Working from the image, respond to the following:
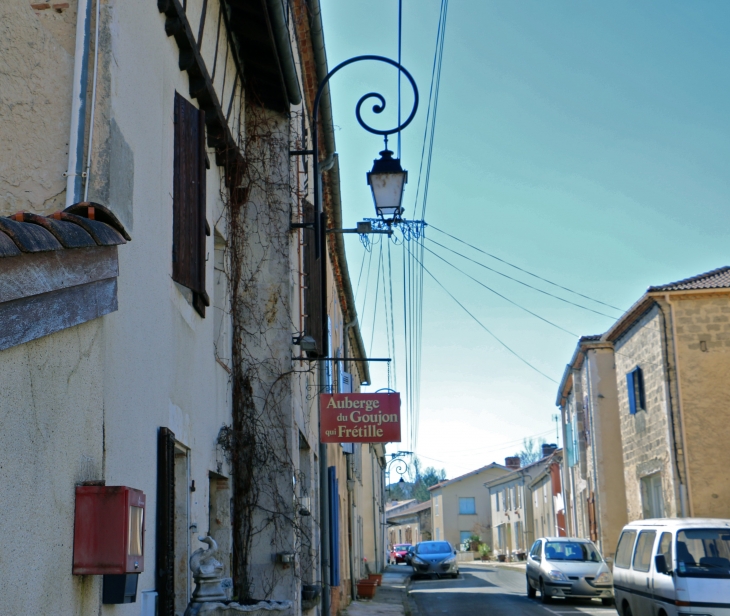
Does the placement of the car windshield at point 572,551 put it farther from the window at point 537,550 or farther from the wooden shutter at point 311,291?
the wooden shutter at point 311,291

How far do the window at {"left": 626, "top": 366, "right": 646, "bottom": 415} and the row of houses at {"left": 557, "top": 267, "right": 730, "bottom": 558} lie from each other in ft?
0.08

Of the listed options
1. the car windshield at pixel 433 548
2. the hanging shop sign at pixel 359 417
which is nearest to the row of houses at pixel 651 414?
the car windshield at pixel 433 548

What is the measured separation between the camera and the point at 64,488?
345 centimetres

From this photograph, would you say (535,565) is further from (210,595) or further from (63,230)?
(63,230)

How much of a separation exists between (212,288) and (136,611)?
12.0ft

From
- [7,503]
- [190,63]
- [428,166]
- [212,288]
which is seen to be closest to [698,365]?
[428,166]

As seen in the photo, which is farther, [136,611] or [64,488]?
[136,611]

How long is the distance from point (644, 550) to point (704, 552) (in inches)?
47.2

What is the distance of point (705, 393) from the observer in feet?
61.1

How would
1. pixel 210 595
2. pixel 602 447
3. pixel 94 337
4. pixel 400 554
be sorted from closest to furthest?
pixel 94 337 < pixel 210 595 < pixel 602 447 < pixel 400 554

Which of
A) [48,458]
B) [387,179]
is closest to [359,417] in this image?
[387,179]

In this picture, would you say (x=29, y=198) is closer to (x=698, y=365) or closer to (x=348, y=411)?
(x=348, y=411)

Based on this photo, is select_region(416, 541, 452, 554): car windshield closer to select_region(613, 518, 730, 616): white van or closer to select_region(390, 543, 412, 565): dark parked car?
select_region(613, 518, 730, 616): white van

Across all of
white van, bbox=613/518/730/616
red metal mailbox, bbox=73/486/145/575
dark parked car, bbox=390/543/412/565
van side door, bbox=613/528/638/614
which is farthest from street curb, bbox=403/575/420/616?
dark parked car, bbox=390/543/412/565
